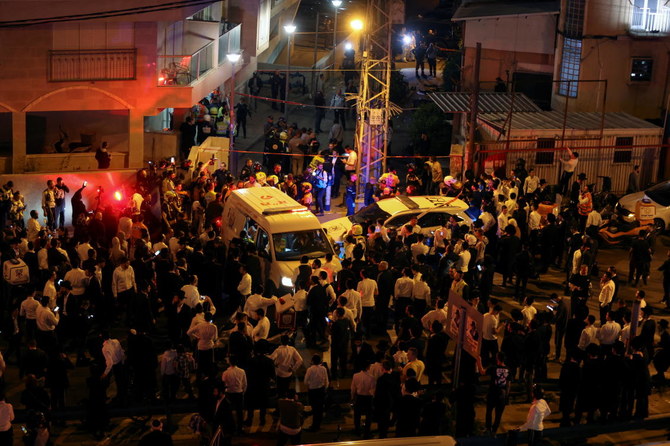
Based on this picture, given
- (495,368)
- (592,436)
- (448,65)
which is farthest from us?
(448,65)

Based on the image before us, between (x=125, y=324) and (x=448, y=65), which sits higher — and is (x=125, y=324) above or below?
below

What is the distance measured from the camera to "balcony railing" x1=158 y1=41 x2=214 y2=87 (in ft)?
87.0

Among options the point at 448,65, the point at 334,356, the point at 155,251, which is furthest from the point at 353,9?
the point at 334,356

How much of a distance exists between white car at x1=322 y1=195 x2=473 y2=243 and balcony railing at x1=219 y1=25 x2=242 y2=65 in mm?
9970

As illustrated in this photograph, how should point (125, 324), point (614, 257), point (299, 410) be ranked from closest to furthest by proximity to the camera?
point (299, 410) → point (125, 324) → point (614, 257)

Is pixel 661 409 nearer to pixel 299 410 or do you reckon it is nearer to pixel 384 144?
pixel 299 410

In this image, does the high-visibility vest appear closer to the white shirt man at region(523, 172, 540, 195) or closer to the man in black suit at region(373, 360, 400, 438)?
the white shirt man at region(523, 172, 540, 195)

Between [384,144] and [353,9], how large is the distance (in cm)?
2255

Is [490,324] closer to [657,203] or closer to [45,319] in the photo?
[45,319]

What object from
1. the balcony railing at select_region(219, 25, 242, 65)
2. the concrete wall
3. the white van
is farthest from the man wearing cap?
the balcony railing at select_region(219, 25, 242, 65)

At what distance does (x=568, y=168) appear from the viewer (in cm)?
2708

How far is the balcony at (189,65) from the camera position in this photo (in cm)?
2653

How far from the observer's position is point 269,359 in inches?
571

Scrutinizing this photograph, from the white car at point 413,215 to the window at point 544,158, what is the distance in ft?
22.9
